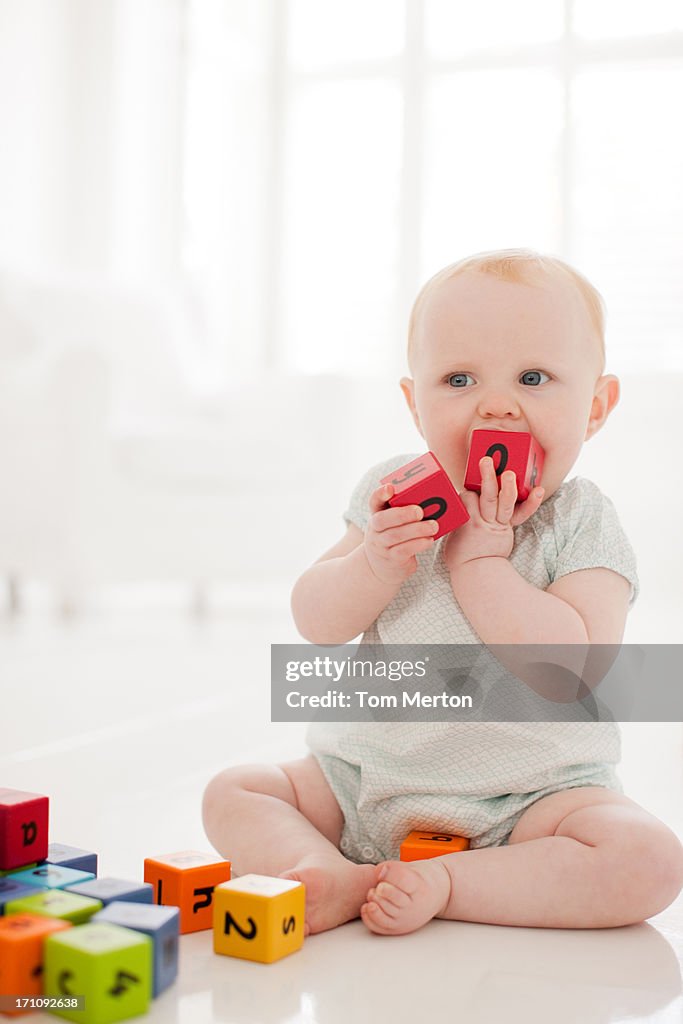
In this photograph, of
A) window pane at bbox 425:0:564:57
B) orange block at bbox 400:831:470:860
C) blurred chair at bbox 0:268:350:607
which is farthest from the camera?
window pane at bbox 425:0:564:57

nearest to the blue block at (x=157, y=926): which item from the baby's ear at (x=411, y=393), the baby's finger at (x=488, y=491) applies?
the baby's finger at (x=488, y=491)

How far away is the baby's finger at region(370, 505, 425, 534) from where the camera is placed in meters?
0.77

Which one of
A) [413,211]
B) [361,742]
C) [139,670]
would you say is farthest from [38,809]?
[413,211]

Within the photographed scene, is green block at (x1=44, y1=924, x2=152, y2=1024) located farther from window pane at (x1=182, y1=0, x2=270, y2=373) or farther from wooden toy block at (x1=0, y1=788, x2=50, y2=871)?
window pane at (x1=182, y1=0, x2=270, y2=373)

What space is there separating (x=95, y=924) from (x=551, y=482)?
0.49 m

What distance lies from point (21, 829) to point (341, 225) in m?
4.20

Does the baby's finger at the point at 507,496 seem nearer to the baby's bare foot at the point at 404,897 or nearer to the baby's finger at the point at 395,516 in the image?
the baby's finger at the point at 395,516

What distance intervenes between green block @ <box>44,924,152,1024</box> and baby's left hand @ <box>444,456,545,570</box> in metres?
0.38

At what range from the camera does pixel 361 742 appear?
2.84ft

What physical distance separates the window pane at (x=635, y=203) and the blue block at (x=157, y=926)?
148 inches

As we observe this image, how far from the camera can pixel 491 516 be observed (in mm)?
808

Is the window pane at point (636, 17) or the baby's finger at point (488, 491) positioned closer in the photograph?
the baby's finger at point (488, 491)

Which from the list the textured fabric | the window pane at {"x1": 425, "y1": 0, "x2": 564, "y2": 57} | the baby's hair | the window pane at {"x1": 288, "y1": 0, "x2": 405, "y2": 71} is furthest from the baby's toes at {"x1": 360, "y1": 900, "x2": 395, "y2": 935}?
the window pane at {"x1": 288, "y1": 0, "x2": 405, "y2": 71}

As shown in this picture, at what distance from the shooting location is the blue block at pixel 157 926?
0.57 m
